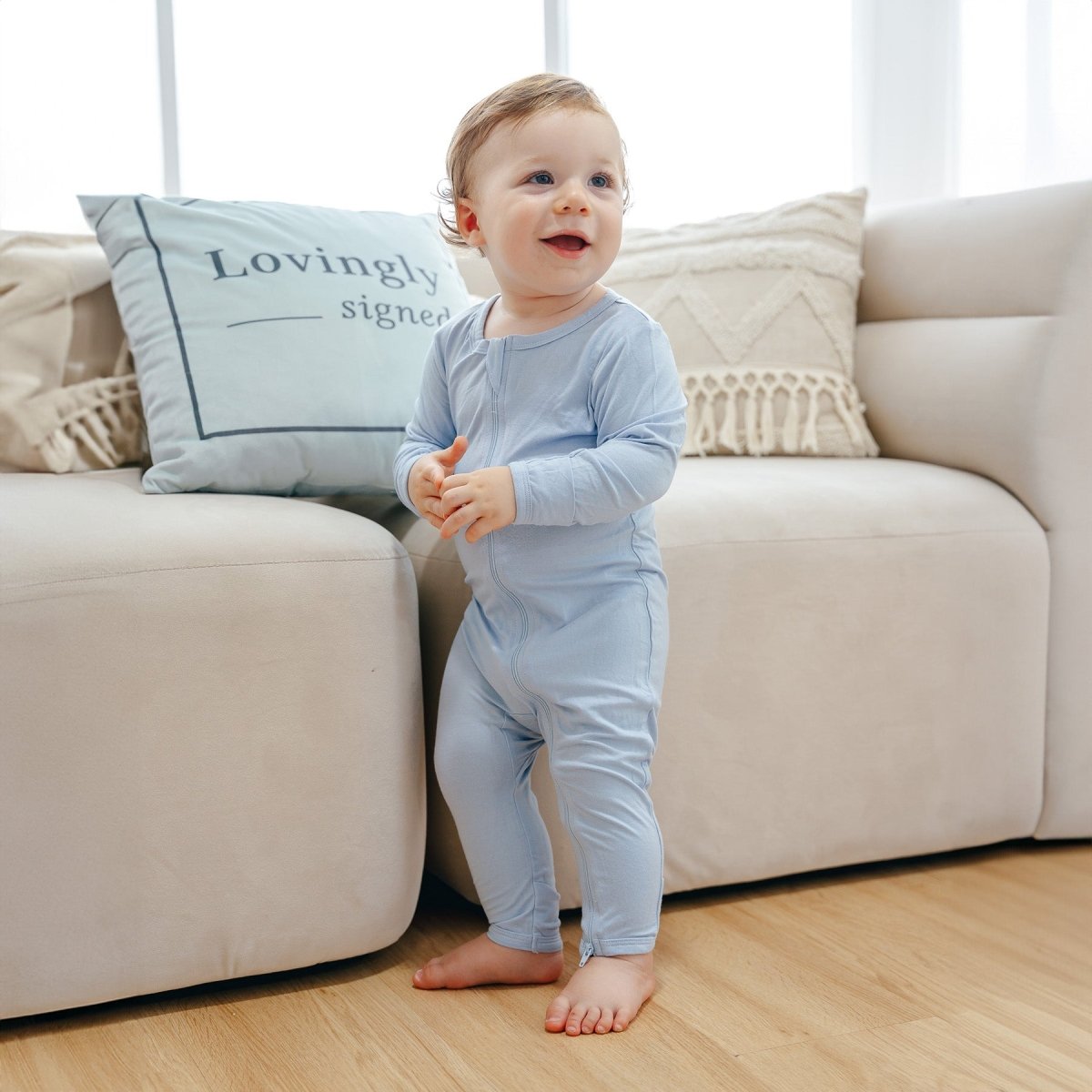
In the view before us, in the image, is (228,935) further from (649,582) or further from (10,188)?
(10,188)

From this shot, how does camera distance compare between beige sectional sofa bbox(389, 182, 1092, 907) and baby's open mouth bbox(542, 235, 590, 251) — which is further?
beige sectional sofa bbox(389, 182, 1092, 907)

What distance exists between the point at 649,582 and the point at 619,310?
0.84 ft

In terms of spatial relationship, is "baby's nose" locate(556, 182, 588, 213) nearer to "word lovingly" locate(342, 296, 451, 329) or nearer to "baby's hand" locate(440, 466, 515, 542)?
"baby's hand" locate(440, 466, 515, 542)

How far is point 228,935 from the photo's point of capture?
44.4 inches

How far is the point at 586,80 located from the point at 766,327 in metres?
1.02

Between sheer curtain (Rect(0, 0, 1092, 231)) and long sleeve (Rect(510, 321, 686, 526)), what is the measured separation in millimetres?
1298

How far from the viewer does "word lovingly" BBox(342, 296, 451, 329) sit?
4.78ft

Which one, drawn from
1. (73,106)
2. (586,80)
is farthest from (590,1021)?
(586,80)

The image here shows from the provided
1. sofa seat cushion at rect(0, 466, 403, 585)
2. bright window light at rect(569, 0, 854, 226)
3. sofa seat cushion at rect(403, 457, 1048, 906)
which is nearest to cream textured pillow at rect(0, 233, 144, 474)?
sofa seat cushion at rect(0, 466, 403, 585)

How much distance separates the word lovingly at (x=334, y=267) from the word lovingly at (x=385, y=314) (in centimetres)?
3

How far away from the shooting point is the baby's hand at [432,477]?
115 cm

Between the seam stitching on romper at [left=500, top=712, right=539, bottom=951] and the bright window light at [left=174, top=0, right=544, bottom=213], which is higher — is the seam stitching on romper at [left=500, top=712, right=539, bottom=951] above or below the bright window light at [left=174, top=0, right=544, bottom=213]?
below

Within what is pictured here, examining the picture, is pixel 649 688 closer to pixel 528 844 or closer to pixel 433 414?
pixel 528 844

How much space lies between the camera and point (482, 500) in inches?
42.3
